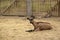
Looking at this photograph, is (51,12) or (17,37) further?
(51,12)

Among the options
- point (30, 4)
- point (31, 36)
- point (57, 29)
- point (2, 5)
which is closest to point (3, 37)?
point (31, 36)

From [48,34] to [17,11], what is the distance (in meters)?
4.94

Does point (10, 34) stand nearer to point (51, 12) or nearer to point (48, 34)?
point (48, 34)

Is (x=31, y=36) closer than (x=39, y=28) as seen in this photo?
Yes

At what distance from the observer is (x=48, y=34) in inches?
271

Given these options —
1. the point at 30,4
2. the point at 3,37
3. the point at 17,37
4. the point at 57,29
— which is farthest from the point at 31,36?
the point at 30,4

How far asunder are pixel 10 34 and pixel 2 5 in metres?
5.20

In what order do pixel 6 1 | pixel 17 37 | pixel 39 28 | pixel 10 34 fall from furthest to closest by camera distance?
pixel 6 1
pixel 39 28
pixel 10 34
pixel 17 37

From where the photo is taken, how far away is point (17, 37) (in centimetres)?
653

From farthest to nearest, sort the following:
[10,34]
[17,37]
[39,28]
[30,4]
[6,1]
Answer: [6,1], [30,4], [39,28], [10,34], [17,37]

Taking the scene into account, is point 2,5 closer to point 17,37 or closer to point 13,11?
point 13,11

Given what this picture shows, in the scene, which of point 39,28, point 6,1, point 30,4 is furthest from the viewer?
point 6,1

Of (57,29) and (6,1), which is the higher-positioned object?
(6,1)

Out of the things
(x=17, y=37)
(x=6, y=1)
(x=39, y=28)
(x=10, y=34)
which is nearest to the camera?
(x=17, y=37)
